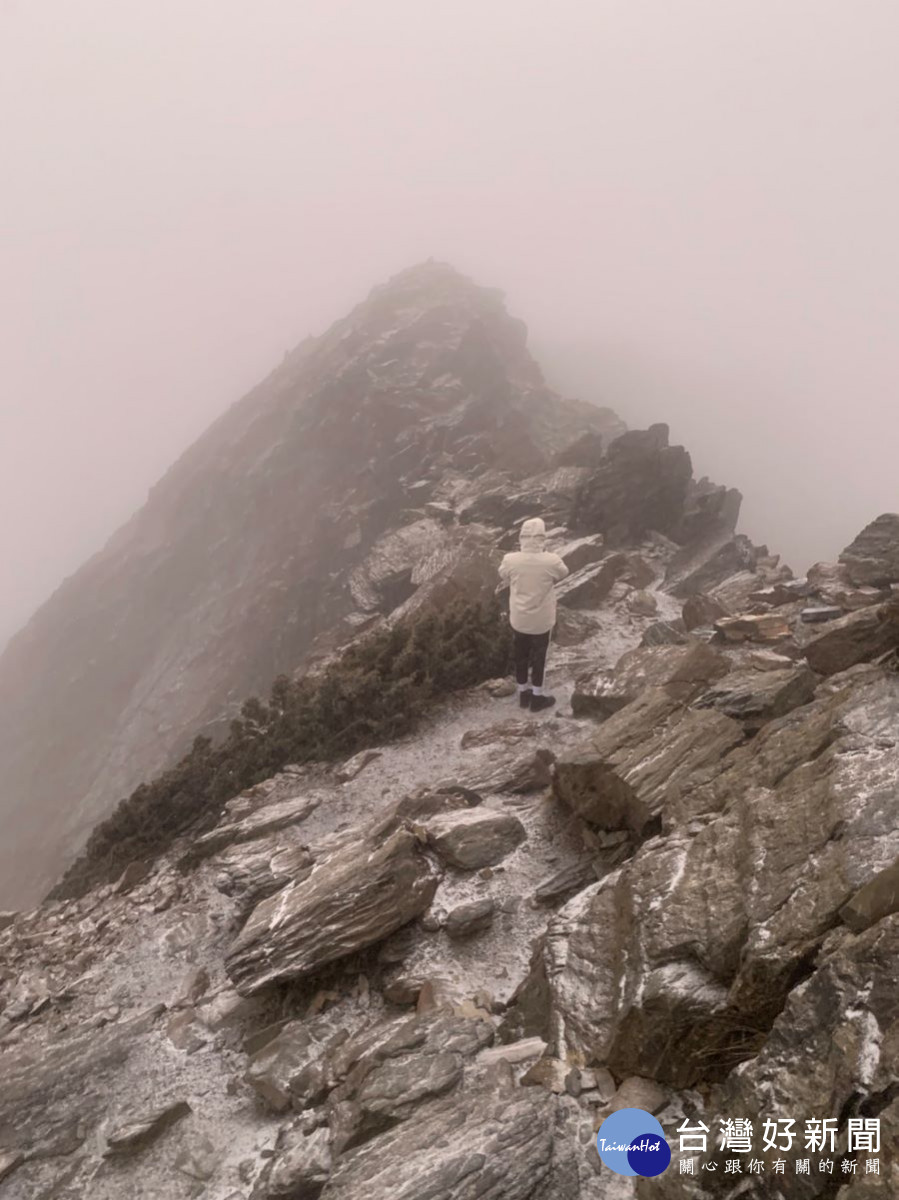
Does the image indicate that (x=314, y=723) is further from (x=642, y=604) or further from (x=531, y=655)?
(x=642, y=604)

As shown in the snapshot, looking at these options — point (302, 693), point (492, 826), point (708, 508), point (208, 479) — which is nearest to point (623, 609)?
point (708, 508)

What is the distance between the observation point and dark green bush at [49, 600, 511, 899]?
416 inches

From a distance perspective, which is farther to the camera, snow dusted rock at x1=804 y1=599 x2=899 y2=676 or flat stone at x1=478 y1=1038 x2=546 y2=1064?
snow dusted rock at x1=804 y1=599 x2=899 y2=676

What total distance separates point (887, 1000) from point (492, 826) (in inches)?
194

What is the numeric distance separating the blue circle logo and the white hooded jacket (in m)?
7.28

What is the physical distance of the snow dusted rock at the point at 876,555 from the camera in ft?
41.8

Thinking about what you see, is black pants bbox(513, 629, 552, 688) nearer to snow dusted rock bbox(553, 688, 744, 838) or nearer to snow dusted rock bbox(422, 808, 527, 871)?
snow dusted rock bbox(553, 688, 744, 838)

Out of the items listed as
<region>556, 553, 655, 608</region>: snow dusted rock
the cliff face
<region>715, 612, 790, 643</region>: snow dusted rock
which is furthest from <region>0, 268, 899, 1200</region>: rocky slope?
the cliff face

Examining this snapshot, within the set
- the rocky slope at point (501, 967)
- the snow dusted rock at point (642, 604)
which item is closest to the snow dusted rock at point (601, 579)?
the snow dusted rock at point (642, 604)

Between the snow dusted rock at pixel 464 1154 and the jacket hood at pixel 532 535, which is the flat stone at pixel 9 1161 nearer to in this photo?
the snow dusted rock at pixel 464 1154

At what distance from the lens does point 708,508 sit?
21234 millimetres

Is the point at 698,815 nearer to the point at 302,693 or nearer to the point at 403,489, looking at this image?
the point at 302,693

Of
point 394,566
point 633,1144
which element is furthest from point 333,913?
point 394,566

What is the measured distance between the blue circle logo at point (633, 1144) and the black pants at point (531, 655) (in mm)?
7426
